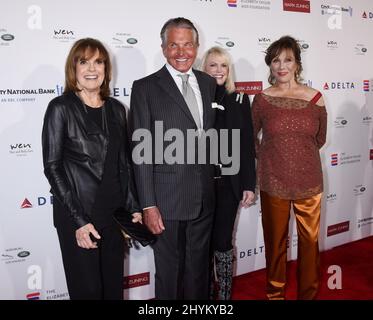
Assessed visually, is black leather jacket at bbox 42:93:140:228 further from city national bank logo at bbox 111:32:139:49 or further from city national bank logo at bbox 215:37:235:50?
city national bank logo at bbox 215:37:235:50

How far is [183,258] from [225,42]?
5.73ft

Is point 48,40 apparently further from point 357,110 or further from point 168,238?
point 357,110

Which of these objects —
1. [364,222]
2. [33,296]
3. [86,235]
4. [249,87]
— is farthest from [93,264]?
[364,222]

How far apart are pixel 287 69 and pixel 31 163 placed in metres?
1.66

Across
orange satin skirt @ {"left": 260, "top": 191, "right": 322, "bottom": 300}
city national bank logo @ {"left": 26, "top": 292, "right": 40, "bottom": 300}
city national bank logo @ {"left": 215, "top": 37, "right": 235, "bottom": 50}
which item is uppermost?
city national bank logo @ {"left": 215, "top": 37, "right": 235, "bottom": 50}

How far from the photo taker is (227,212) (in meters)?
2.38

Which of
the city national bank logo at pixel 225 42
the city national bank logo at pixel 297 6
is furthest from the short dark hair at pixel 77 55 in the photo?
the city national bank logo at pixel 297 6

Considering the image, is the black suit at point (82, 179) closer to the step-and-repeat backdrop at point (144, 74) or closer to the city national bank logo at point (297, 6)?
the step-and-repeat backdrop at point (144, 74)

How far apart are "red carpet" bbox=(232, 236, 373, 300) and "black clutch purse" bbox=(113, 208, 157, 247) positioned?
128 cm

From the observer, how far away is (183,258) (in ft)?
6.88

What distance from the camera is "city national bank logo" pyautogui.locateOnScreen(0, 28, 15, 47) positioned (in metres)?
2.28

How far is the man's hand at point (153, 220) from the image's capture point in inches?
77.4

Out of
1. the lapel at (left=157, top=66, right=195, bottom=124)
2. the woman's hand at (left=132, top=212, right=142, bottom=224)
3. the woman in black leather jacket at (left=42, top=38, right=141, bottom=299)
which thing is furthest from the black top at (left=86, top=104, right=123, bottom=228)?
the lapel at (left=157, top=66, right=195, bottom=124)
